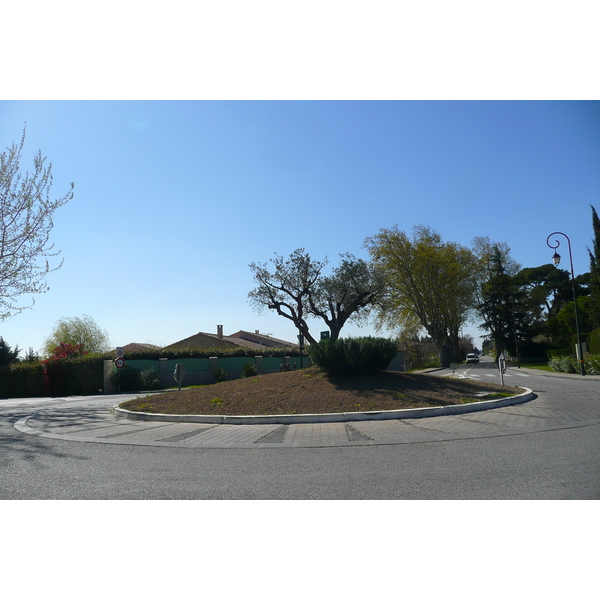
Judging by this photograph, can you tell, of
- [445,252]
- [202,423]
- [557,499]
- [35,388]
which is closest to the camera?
[557,499]

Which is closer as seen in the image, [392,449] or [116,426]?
[392,449]

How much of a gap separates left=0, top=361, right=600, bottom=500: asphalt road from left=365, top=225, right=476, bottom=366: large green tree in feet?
150

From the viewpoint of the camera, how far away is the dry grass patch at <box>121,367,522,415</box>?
11.7 metres

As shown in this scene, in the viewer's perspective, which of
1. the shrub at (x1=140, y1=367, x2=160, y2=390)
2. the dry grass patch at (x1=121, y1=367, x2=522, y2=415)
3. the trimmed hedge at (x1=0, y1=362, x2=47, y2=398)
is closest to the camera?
the dry grass patch at (x1=121, y1=367, x2=522, y2=415)

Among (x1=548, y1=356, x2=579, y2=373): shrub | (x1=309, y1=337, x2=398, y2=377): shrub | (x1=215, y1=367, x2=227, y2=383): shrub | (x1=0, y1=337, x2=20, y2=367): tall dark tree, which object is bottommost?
(x1=548, y1=356, x2=579, y2=373): shrub

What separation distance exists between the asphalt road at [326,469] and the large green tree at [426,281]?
150ft

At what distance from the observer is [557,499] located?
15.5 feet

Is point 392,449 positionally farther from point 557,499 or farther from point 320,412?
point 320,412

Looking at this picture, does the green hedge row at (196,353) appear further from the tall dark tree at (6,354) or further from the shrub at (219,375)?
the tall dark tree at (6,354)

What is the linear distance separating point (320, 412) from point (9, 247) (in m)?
16.2

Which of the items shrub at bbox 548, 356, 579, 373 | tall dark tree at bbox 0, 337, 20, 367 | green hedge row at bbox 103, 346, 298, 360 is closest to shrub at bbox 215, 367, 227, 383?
green hedge row at bbox 103, 346, 298, 360

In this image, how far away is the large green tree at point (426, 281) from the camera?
175 feet

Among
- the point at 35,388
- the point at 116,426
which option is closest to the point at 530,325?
the point at 35,388

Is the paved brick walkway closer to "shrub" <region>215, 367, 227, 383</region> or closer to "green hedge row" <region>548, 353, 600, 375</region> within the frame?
"green hedge row" <region>548, 353, 600, 375</region>
